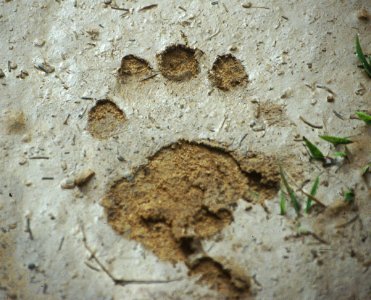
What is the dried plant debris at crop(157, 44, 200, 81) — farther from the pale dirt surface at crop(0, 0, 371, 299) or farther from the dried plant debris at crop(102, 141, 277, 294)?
the dried plant debris at crop(102, 141, 277, 294)

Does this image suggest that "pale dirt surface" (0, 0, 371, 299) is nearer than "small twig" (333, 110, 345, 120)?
Yes

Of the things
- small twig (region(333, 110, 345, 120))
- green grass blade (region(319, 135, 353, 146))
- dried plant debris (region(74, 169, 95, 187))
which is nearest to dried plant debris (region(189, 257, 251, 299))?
dried plant debris (region(74, 169, 95, 187))

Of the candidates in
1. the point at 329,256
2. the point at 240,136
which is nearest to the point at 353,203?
the point at 329,256

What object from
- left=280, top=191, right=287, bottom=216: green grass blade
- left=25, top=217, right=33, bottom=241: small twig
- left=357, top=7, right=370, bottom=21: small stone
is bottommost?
left=280, top=191, right=287, bottom=216: green grass blade

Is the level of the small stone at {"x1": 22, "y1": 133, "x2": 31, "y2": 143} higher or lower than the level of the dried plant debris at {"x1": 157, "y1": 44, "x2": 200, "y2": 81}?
lower

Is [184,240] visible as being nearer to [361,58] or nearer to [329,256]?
[329,256]

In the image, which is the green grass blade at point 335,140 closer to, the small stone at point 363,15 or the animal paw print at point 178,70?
the animal paw print at point 178,70

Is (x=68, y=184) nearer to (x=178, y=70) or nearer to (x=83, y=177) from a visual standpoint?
(x=83, y=177)

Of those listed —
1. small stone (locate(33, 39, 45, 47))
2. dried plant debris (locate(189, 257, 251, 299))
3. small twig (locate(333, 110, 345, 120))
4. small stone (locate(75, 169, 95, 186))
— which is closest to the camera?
dried plant debris (locate(189, 257, 251, 299))
